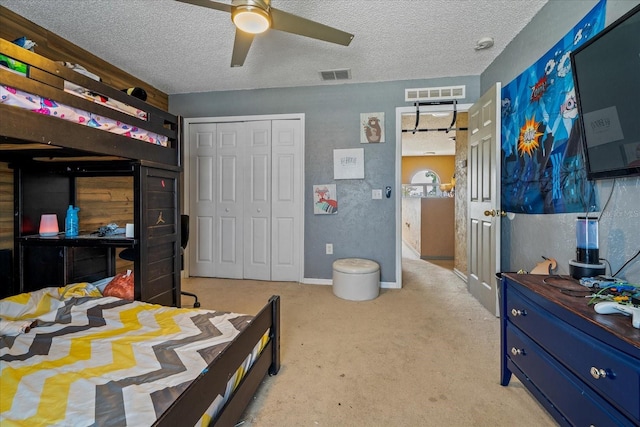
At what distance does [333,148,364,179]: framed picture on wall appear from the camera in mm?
3502

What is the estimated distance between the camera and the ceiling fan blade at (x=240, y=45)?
6.27 ft

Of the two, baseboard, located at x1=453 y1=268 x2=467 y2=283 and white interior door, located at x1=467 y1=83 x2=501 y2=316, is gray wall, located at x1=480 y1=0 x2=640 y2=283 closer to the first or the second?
white interior door, located at x1=467 y1=83 x2=501 y2=316

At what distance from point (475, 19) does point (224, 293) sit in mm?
3454

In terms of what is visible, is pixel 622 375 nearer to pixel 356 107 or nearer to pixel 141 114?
pixel 141 114

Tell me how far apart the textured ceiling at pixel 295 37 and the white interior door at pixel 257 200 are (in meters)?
0.66

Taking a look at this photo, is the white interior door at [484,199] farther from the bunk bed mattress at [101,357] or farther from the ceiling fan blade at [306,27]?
the bunk bed mattress at [101,357]

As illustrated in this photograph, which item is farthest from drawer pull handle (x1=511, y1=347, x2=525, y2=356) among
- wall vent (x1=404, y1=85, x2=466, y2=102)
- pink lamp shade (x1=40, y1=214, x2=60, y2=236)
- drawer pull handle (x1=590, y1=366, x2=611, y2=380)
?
pink lamp shade (x1=40, y1=214, x2=60, y2=236)

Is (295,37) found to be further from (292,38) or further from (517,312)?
Result: (517,312)

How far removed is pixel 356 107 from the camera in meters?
3.51

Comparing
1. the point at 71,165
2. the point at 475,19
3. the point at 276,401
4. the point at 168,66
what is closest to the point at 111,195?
the point at 71,165

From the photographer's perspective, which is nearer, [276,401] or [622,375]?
[622,375]

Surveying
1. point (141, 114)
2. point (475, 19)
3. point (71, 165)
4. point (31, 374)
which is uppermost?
point (475, 19)

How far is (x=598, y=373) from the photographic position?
0.94m

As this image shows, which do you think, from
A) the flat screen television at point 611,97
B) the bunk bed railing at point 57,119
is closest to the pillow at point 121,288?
the bunk bed railing at point 57,119
